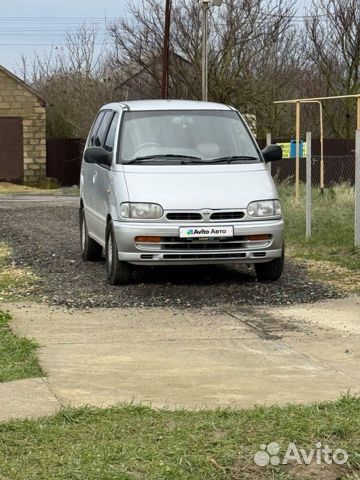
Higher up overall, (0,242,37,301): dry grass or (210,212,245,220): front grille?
(210,212,245,220): front grille

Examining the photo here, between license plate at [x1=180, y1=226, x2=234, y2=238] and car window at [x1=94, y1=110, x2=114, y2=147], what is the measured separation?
7.69 ft

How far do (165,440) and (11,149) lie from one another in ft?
106

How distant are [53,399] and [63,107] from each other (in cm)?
3741

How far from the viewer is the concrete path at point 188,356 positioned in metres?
5.15

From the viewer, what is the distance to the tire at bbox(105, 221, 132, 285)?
8.66m

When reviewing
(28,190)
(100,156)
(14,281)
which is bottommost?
(14,281)

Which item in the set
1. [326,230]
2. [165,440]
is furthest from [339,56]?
[165,440]

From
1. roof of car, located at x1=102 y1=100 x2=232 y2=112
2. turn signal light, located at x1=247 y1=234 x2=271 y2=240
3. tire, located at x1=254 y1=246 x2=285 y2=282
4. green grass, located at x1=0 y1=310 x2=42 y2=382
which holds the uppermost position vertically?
roof of car, located at x1=102 y1=100 x2=232 y2=112

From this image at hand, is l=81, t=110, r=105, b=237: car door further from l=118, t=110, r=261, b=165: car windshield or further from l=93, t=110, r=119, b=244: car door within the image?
l=118, t=110, r=261, b=165: car windshield

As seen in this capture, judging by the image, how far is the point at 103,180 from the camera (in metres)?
9.45

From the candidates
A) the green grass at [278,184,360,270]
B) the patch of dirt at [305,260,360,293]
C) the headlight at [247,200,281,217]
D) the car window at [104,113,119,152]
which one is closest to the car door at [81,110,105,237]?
the car window at [104,113,119,152]

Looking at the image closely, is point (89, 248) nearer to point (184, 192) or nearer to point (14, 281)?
point (14, 281)

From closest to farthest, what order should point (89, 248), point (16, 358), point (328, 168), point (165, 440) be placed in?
point (165, 440), point (16, 358), point (89, 248), point (328, 168)

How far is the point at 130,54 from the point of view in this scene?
117 feet
